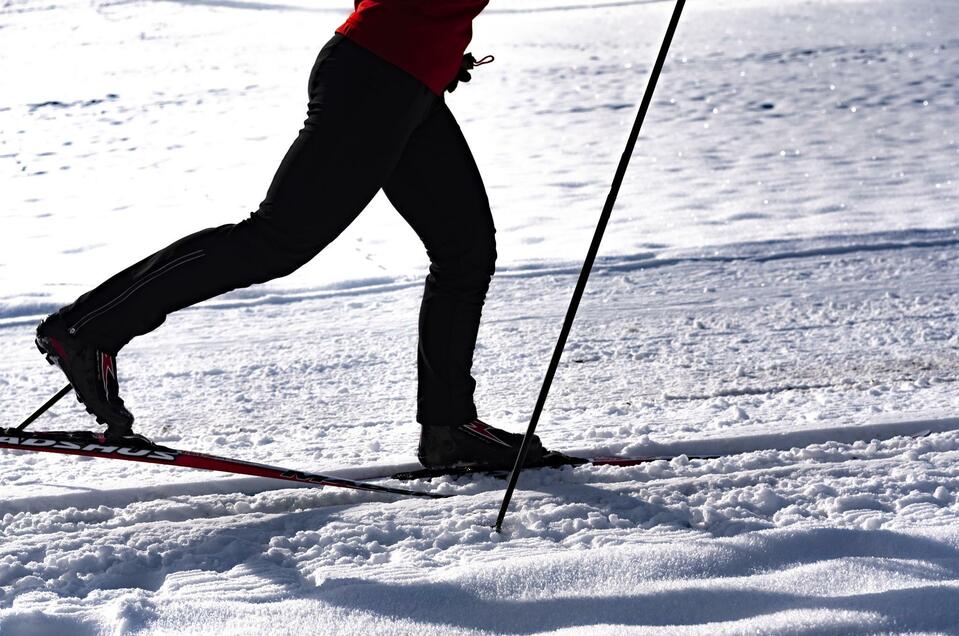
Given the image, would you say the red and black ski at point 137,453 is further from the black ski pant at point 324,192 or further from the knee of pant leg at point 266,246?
the knee of pant leg at point 266,246

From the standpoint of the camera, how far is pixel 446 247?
2252 mm

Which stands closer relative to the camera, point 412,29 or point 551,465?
point 412,29

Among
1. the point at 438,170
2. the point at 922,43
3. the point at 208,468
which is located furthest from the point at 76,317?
the point at 922,43

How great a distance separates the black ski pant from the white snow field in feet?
1.59

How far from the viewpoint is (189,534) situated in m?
2.09

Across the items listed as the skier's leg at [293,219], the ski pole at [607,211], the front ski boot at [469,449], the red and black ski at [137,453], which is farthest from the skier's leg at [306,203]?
the front ski boot at [469,449]

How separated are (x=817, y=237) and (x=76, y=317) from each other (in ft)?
12.2

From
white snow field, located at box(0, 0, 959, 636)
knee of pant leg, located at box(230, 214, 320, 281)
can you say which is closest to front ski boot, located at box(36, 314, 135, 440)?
white snow field, located at box(0, 0, 959, 636)

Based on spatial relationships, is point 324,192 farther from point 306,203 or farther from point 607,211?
point 607,211

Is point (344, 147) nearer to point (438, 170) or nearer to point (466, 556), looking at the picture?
point (438, 170)

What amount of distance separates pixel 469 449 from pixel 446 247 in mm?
501

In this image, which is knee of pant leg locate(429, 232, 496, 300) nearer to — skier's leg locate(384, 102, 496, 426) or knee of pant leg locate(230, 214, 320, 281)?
skier's leg locate(384, 102, 496, 426)

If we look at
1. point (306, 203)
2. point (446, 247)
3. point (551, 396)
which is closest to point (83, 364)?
point (306, 203)

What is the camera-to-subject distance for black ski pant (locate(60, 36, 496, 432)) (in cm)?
197
